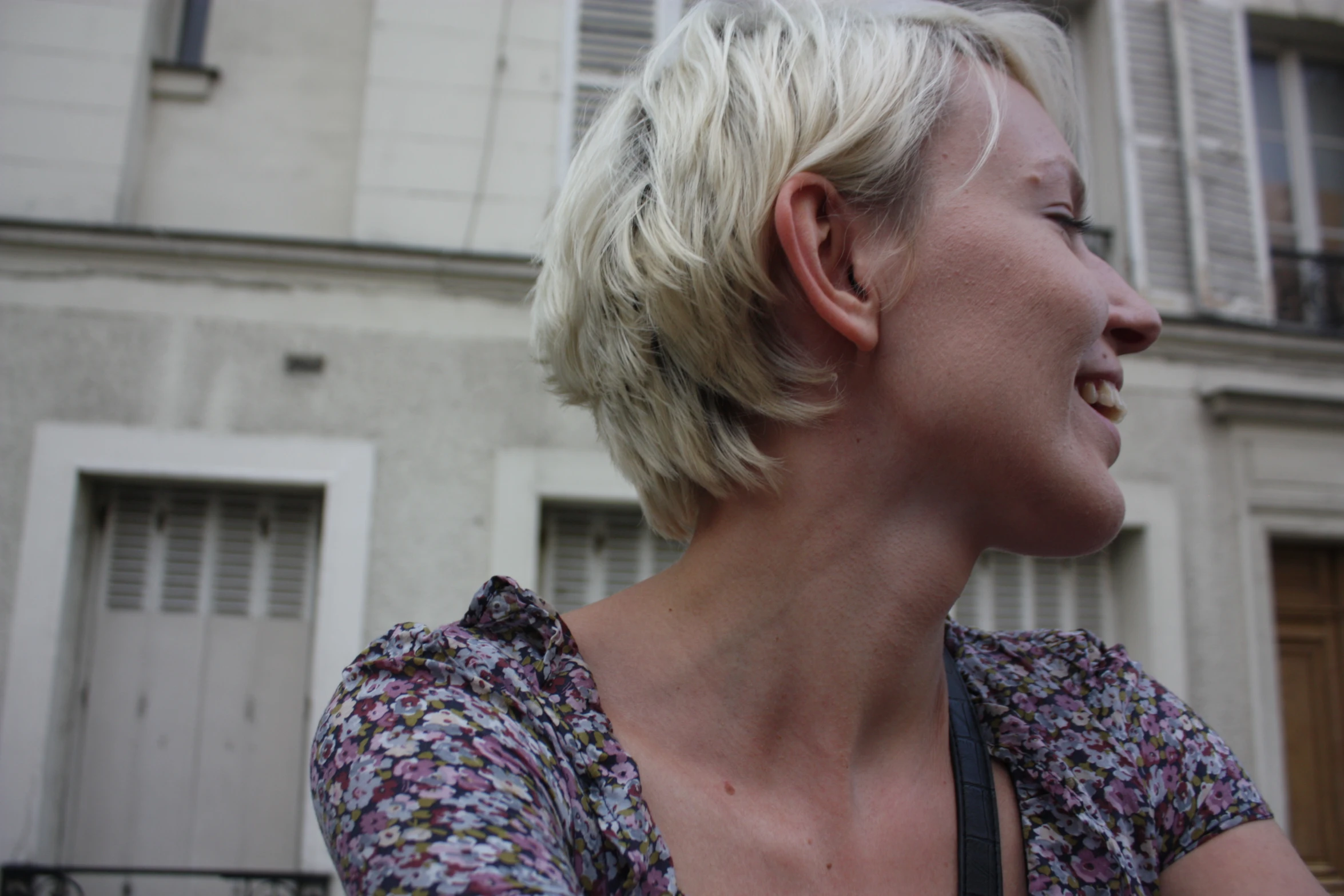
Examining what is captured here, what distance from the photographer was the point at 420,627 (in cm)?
93

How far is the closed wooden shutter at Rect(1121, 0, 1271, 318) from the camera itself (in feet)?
19.2

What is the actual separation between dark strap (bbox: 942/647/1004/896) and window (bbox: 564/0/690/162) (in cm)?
470

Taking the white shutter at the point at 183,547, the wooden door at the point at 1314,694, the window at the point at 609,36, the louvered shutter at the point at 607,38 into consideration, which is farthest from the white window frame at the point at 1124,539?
the louvered shutter at the point at 607,38

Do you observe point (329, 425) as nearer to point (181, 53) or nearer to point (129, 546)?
point (129, 546)

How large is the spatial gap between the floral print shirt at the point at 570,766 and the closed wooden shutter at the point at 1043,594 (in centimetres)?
450

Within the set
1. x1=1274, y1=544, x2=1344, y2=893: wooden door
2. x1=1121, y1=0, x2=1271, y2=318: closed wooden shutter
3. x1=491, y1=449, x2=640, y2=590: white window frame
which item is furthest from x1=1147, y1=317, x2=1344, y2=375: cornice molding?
x1=491, y1=449, x2=640, y2=590: white window frame

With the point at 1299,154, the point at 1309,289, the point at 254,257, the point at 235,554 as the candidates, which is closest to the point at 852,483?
the point at 254,257

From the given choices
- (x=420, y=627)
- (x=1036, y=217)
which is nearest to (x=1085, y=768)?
(x=1036, y=217)

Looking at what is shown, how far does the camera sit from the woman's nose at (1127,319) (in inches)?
44.2

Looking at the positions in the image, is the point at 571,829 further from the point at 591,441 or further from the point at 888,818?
the point at 591,441

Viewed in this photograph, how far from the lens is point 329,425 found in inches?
192

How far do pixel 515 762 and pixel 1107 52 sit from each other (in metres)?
6.50

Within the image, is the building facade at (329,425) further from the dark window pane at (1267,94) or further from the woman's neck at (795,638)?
the woman's neck at (795,638)

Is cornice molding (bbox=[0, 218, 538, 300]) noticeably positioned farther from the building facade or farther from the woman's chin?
the woman's chin
